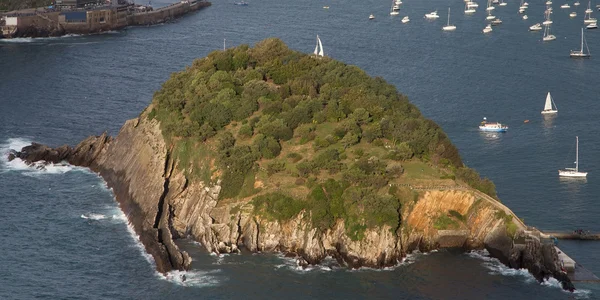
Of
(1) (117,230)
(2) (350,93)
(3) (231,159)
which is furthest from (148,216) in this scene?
(2) (350,93)

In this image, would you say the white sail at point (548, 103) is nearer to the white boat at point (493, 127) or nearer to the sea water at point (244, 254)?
the sea water at point (244, 254)

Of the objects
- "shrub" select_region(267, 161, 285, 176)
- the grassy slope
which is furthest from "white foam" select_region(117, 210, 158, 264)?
"shrub" select_region(267, 161, 285, 176)

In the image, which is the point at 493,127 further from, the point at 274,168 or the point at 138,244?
the point at 138,244

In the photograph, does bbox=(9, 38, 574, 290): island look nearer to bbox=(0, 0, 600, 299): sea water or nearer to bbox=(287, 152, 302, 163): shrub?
bbox=(287, 152, 302, 163): shrub

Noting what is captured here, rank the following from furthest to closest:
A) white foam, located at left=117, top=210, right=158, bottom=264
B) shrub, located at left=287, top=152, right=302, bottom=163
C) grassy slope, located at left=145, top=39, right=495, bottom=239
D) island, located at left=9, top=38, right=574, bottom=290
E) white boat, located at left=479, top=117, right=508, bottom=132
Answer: white boat, located at left=479, top=117, right=508, bottom=132
shrub, located at left=287, top=152, right=302, bottom=163
grassy slope, located at left=145, top=39, right=495, bottom=239
white foam, located at left=117, top=210, right=158, bottom=264
island, located at left=9, top=38, right=574, bottom=290

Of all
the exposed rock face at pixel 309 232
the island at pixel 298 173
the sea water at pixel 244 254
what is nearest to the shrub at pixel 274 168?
the island at pixel 298 173

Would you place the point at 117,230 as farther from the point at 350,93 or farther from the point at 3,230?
the point at 350,93
